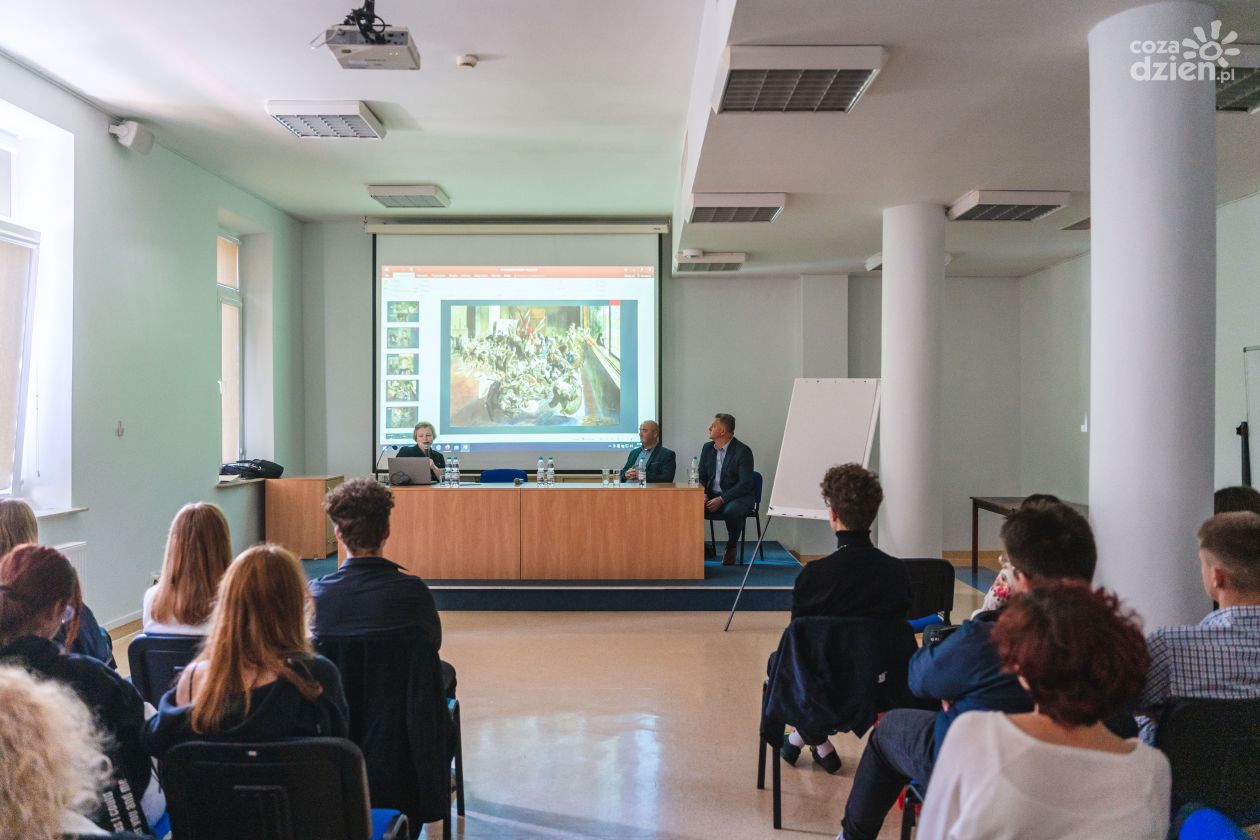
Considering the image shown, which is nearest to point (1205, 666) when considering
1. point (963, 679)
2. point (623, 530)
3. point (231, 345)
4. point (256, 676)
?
point (963, 679)

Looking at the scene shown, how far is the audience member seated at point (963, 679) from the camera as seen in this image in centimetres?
200

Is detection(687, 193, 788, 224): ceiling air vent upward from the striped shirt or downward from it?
upward

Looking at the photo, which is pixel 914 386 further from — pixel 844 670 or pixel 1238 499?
pixel 844 670

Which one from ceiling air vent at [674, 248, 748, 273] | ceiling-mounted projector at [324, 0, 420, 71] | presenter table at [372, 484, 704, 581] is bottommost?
presenter table at [372, 484, 704, 581]

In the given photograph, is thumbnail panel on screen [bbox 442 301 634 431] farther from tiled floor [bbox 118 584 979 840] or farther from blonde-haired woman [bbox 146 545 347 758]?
blonde-haired woman [bbox 146 545 347 758]

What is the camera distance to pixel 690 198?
5.73 m

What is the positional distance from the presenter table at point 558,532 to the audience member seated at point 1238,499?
3.64m

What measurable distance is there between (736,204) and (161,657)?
429 cm

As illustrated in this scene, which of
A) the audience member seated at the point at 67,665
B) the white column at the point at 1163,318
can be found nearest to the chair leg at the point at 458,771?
the audience member seated at the point at 67,665

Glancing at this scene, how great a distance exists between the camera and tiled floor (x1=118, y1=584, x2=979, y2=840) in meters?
3.06

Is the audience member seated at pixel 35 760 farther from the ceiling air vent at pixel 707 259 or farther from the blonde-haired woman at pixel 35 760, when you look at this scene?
the ceiling air vent at pixel 707 259

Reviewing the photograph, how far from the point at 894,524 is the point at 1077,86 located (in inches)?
116

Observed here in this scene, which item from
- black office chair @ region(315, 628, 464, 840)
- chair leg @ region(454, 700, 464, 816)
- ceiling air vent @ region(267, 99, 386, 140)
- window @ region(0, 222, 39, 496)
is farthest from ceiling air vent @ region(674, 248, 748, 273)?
black office chair @ region(315, 628, 464, 840)

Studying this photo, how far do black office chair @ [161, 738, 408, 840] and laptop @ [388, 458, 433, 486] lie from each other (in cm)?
516
